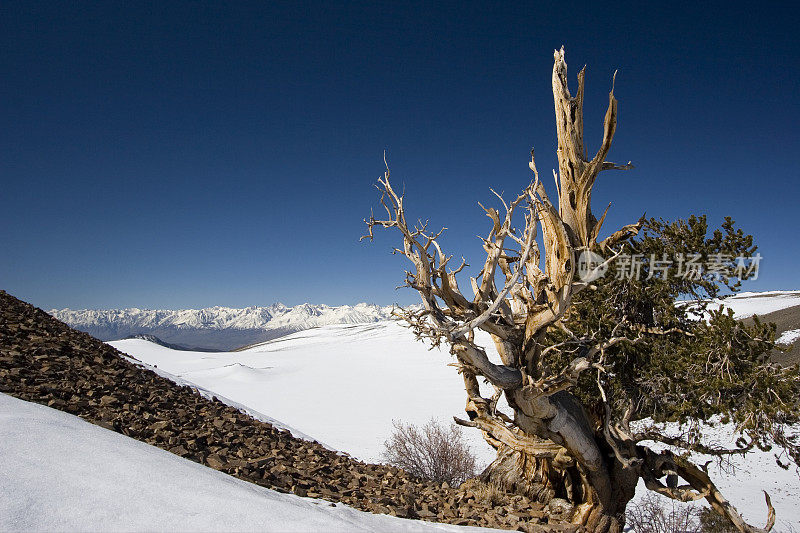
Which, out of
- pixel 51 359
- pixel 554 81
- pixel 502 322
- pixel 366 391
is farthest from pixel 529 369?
pixel 366 391

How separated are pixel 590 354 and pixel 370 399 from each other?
27992 millimetres

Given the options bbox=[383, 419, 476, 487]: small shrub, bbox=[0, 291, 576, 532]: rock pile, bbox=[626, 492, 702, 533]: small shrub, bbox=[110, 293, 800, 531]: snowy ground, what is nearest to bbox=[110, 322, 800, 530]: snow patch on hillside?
bbox=[110, 293, 800, 531]: snowy ground

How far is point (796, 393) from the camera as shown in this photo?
16.2ft

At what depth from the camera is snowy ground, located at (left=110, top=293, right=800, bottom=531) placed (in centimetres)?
1380

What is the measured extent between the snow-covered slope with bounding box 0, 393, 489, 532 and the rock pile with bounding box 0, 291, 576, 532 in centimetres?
95

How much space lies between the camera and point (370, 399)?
31141mm

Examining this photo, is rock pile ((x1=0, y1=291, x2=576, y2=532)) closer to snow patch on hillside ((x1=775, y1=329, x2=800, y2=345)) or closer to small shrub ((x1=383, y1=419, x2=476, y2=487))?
small shrub ((x1=383, y1=419, x2=476, y2=487))

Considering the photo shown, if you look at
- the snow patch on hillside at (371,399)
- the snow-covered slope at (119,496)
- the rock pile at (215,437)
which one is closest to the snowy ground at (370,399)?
the snow patch on hillside at (371,399)

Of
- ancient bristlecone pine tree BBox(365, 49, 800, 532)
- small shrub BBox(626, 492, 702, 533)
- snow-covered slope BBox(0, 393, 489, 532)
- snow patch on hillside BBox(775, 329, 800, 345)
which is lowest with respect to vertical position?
small shrub BBox(626, 492, 702, 533)

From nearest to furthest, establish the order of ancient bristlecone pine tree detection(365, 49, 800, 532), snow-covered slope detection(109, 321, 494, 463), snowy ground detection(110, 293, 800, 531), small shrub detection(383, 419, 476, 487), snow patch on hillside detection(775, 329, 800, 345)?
ancient bristlecone pine tree detection(365, 49, 800, 532) < small shrub detection(383, 419, 476, 487) < snowy ground detection(110, 293, 800, 531) < snow-covered slope detection(109, 321, 494, 463) < snow patch on hillside detection(775, 329, 800, 345)

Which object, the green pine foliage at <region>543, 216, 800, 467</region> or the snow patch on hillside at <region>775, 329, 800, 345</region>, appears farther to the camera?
the snow patch on hillside at <region>775, 329, 800, 345</region>

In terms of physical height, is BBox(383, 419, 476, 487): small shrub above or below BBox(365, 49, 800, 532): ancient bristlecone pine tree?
below

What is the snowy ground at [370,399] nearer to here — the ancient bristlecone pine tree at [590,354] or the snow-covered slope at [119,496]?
the ancient bristlecone pine tree at [590,354]

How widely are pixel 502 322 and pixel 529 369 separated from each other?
0.79 m
